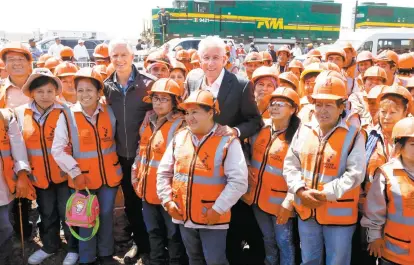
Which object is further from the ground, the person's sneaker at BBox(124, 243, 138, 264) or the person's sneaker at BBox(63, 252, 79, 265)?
the person's sneaker at BBox(63, 252, 79, 265)

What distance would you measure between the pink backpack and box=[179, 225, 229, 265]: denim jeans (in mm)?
938

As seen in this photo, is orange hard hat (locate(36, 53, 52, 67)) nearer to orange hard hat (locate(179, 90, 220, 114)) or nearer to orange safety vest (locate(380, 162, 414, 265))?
orange hard hat (locate(179, 90, 220, 114))

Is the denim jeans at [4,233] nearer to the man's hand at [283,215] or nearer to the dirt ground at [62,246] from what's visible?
the dirt ground at [62,246]

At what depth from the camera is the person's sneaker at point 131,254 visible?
411cm

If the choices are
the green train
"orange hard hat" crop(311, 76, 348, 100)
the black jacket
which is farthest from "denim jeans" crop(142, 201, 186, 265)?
the green train

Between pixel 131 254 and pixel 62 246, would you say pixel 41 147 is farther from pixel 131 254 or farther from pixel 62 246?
pixel 131 254

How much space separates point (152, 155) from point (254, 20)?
98.6 feet

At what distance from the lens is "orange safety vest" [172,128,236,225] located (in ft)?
10.1

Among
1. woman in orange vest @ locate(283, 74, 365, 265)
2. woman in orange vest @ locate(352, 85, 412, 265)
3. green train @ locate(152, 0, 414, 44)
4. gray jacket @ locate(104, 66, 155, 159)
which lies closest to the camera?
woman in orange vest @ locate(283, 74, 365, 265)

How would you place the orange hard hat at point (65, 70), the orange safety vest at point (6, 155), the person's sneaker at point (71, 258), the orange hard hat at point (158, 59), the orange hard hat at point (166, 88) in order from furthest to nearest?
the orange hard hat at point (158, 59) → the orange hard hat at point (65, 70) → the person's sneaker at point (71, 258) → the orange safety vest at point (6, 155) → the orange hard hat at point (166, 88)

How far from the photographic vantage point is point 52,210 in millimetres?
4000

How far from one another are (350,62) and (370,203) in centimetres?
493

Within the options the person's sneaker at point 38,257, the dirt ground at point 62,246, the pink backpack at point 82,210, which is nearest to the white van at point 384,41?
the dirt ground at point 62,246

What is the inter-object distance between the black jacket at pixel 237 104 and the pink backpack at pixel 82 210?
1.45 meters
